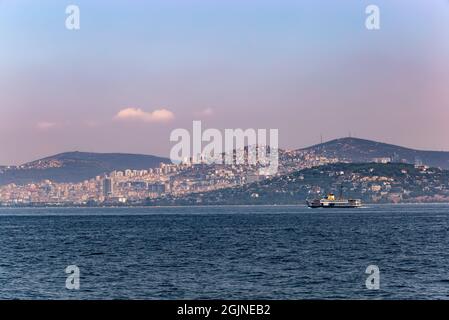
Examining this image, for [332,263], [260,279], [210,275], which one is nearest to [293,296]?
[260,279]

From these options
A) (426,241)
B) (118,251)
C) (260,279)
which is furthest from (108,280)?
(426,241)

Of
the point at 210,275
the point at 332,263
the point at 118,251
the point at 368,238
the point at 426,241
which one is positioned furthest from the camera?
the point at 368,238

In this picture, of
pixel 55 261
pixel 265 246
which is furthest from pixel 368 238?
pixel 55 261

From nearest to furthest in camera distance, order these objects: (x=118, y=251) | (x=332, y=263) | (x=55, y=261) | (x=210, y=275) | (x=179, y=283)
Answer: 1. (x=179, y=283)
2. (x=210, y=275)
3. (x=332, y=263)
4. (x=55, y=261)
5. (x=118, y=251)
